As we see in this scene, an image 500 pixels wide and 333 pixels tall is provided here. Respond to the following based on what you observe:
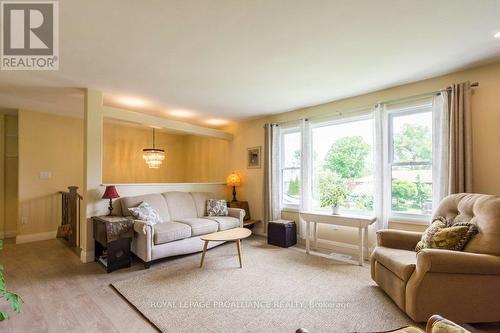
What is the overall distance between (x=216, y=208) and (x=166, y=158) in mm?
2810

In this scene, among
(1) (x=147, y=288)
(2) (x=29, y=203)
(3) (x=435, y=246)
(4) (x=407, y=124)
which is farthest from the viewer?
(2) (x=29, y=203)

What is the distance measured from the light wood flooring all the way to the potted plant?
198 centimetres

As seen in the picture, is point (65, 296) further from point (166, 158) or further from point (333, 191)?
point (166, 158)

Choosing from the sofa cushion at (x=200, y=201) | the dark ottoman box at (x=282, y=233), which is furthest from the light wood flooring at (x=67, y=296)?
the dark ottoman box at (x=282, y=233)

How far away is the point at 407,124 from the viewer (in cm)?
340

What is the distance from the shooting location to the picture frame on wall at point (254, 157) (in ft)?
16.9

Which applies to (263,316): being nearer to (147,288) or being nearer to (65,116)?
(147,288)

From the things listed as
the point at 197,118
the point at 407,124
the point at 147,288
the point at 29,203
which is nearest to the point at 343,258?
the point at 407,124

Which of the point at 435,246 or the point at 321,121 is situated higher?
the point at 321,121

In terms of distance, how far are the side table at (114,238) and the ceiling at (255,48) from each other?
1.92 metres

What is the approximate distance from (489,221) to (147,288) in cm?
339

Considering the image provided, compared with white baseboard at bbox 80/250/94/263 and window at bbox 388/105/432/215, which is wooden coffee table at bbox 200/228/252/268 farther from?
window at bbox 388/105/432/215

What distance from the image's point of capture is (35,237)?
178 inches

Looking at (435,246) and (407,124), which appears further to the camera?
(407,124)
